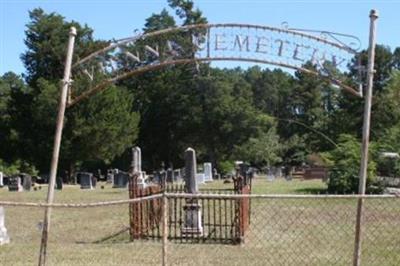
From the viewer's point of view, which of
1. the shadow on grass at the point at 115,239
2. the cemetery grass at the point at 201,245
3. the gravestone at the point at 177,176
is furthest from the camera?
the gravestone at the point at 177,176

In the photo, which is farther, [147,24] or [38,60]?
[147,24]

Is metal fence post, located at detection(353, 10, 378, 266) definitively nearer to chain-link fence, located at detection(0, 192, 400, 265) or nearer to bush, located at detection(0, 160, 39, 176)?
chain-link fence, located at detection(0, 192, 400, 265)

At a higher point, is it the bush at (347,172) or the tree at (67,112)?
the tree at (67,112)

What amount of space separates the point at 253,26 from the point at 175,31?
3.68 feet

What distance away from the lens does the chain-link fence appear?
36.5 ft

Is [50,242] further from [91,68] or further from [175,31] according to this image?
[175,31]

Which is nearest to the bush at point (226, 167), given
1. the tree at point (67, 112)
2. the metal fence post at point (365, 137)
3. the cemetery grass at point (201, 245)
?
the tree at point (67, 112)

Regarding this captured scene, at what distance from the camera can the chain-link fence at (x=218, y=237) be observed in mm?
11133

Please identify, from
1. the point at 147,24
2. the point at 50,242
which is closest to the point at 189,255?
the point at 50,242

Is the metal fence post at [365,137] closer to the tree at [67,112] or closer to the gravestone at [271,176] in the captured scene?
the tree at [67,112]

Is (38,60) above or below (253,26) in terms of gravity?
above

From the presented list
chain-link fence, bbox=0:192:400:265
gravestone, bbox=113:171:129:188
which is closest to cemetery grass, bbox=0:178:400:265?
chain-link fence, bbox=0:192:400:265

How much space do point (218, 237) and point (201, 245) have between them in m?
1.05

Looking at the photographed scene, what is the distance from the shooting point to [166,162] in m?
78.3
